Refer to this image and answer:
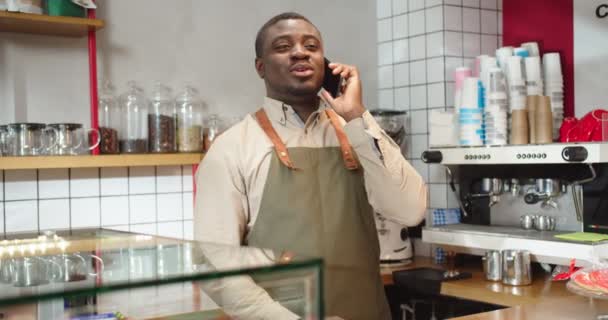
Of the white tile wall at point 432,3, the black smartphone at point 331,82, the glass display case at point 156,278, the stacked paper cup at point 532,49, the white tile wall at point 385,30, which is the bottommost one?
the glass display case at point 156,278

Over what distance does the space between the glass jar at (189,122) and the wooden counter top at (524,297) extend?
1.07m

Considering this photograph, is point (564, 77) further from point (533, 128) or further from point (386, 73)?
point (386, 73)

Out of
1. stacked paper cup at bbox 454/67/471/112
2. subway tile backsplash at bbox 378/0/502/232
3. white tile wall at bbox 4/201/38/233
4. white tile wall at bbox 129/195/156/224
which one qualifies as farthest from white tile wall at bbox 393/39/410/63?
white tile wall at bbox 4/201/38/233

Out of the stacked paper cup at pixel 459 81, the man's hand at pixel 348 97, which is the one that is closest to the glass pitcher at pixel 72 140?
the man's hand at pixel 348 97

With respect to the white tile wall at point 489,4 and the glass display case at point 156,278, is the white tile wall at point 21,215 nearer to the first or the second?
the glass display case at point 156,278

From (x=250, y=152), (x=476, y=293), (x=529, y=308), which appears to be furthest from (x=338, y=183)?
(x=476, y=293)

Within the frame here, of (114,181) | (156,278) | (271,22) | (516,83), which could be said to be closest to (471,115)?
(516,83)

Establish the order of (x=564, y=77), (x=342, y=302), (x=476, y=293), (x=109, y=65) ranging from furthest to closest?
(x=564, y=77), (x=109, y=65), (x=476, y=293), (x=342, y=302)

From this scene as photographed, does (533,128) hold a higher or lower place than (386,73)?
lower

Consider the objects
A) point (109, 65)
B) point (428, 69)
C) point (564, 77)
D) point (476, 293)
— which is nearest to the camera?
point (476, 293)

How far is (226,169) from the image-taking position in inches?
81.6

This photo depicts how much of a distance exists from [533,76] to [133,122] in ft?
5.88

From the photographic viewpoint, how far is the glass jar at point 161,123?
10.0 ft

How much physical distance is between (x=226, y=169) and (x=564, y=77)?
6.73ft
